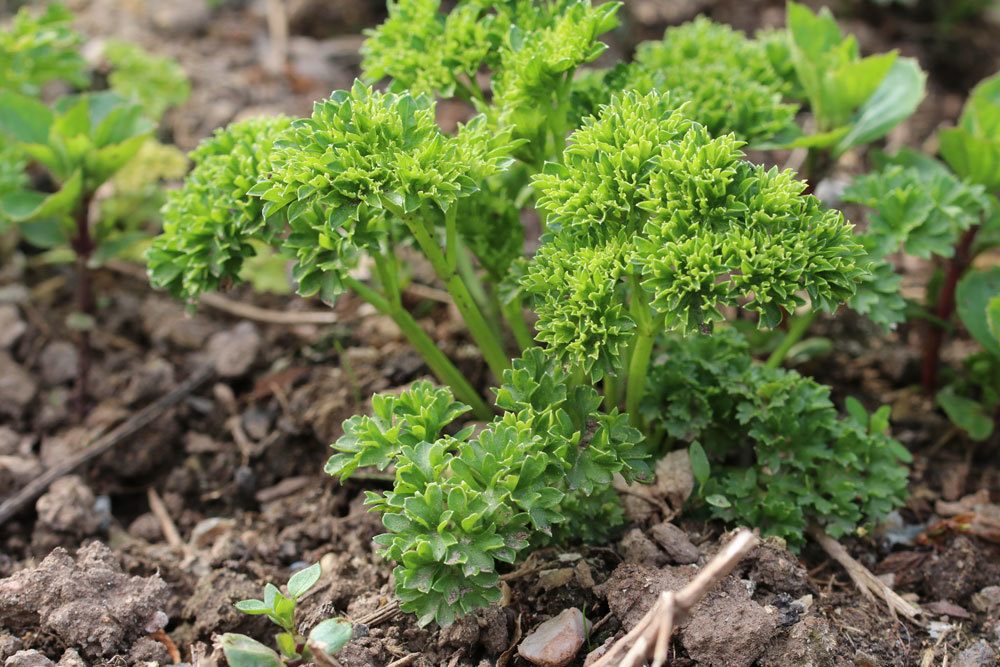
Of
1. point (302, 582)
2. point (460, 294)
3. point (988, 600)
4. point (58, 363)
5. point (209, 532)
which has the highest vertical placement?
point (460, 294)

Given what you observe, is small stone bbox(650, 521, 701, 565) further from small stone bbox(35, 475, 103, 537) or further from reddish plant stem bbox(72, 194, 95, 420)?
reddish plant stem bbox(72, 194, 95, 420)

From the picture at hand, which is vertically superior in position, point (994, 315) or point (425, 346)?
point (425, 346)

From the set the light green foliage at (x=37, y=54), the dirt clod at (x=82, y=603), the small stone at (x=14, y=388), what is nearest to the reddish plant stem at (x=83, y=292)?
the small stone at (x=14, y=388)

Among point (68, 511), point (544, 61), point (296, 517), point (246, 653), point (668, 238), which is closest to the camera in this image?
point (246, 653)

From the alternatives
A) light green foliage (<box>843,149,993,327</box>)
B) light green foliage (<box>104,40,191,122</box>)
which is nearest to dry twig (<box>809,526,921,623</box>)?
light green foliage (<box>843,149,993,327</box>)

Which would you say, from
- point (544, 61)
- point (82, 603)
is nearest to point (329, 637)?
point (82, 603)

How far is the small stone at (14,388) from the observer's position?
3375 mm

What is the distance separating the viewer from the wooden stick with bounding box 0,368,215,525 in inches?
118

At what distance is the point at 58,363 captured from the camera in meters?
3.56

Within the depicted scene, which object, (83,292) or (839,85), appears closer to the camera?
(839,85)

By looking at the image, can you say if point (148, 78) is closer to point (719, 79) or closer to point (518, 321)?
point (518, 321)

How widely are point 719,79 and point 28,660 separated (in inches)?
Result: 96.0

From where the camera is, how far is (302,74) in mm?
4727

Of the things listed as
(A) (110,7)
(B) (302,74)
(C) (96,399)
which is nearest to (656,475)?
(C) (96,399)
